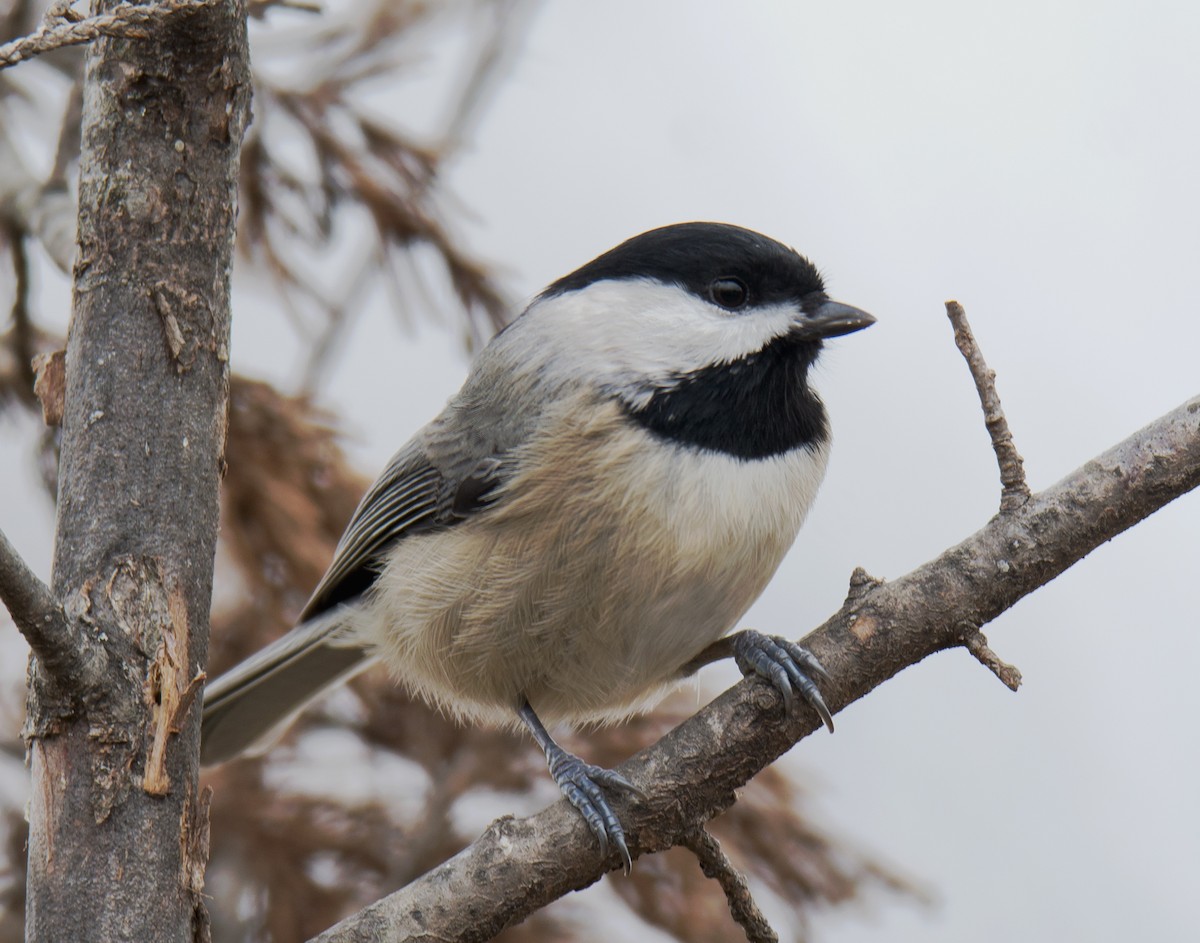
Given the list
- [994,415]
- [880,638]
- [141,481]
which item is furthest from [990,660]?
[141,481]

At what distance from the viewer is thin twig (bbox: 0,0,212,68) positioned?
94cm

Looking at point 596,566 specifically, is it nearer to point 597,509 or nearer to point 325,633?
point 597,509

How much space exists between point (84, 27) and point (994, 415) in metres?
0.89

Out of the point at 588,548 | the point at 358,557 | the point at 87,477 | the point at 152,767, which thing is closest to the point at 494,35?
the point at 358,557

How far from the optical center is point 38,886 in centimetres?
112

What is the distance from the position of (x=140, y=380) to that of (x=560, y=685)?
0.70 m

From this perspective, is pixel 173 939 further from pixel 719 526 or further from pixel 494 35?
pixel 494 35

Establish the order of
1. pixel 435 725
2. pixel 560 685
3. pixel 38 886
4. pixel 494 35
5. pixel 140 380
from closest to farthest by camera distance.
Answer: pixel 38 886 < pixel 140 380 < pixel 560 685 < pixel 435 725 < pixel 494 35

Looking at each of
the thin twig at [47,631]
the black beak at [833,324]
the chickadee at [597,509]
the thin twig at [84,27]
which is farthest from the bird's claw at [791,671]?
the thin twig at [84,27]

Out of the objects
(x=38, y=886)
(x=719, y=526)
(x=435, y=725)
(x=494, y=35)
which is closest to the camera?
(x=38, y=886)

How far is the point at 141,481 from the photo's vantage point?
1.22 m

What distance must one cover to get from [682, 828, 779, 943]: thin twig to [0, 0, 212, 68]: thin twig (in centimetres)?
91

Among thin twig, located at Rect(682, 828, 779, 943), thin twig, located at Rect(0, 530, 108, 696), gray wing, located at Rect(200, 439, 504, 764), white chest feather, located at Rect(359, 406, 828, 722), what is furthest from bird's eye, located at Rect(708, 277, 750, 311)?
thin twig, located at Rect(0, 530, 108, 696)

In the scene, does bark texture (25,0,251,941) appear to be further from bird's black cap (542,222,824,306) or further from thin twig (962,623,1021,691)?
thin twig (962,623,1021,691)
